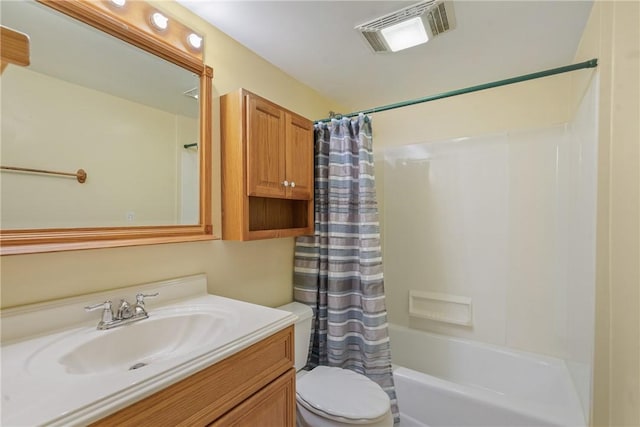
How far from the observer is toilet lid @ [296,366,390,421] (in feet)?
4.04

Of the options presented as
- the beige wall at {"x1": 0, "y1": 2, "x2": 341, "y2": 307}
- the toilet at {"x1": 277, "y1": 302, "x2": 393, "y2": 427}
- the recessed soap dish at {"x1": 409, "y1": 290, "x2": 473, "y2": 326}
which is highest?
the beige wall at {"x1": 0, "y1": 2, "x2": 341, "y2": 307}

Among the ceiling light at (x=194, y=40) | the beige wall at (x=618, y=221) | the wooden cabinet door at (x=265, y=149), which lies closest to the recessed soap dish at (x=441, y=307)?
the beige wall at (x=618, y=221)

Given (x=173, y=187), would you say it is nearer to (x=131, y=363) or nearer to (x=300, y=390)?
(x=131, y=363)

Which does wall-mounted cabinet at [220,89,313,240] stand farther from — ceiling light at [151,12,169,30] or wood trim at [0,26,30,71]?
wood trim at [0,26,30,71]

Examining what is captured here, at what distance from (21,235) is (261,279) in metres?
1.03

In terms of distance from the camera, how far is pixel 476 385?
1.95 m

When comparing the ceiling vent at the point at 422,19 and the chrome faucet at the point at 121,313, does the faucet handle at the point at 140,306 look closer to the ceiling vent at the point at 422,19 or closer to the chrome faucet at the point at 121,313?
the chrome faucet at the point at 121,313

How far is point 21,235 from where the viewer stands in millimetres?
868

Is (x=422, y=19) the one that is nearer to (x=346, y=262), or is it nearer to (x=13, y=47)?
(x=346, y=262)

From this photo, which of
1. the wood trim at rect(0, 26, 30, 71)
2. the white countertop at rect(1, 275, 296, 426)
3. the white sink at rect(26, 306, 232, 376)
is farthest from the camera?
the white sink at rect(26, 306, 232, 376)

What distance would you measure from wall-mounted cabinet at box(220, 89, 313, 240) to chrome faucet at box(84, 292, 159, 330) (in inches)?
18.9

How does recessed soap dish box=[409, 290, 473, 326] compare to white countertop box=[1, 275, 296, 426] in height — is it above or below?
below

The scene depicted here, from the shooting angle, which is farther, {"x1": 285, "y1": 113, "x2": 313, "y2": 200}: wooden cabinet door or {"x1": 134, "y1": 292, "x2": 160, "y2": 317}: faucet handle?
{"x1": 285, "y1": 113, "x2": 313, "y2": 200}: wooden cabinet door

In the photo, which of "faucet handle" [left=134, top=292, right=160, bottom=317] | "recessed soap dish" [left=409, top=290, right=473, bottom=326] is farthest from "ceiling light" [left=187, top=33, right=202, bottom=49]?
"recessed soap dish" [left=409, top=290, right=473, bottom=326]
